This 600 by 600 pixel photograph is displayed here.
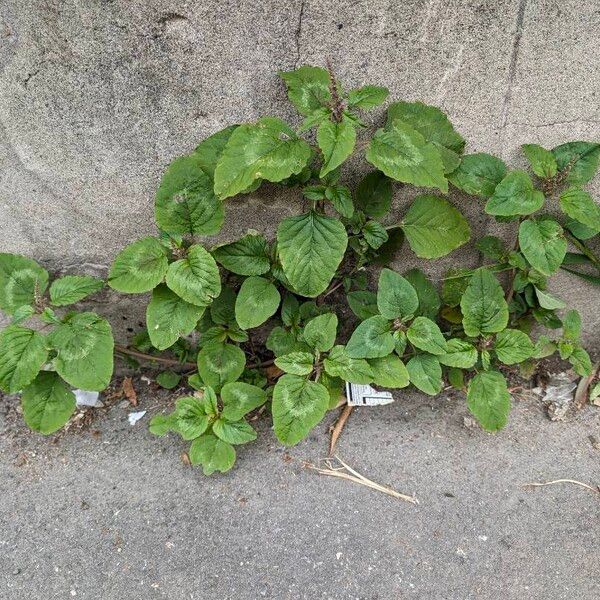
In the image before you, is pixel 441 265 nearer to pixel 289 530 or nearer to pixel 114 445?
pixel 289 530

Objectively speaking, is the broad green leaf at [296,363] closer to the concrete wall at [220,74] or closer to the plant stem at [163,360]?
the plant stem at [163,360]

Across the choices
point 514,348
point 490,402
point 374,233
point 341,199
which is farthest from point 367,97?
point 490,402

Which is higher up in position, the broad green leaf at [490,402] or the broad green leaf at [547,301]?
the broad green leaf at [547,301]

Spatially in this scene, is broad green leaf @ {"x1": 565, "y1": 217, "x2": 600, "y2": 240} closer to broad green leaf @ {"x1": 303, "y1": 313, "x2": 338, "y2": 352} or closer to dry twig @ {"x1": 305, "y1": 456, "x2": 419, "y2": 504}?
broad green leaf @ {"x1": 303, "y1": 313, "x2": 338, "y2": 352}

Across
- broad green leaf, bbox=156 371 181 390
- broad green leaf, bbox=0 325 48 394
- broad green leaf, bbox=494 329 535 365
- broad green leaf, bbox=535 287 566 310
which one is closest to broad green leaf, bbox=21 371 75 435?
broad green leaf, bbox=0 325 48 394

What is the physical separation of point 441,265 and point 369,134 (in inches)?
23.9

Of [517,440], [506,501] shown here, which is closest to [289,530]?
[506,501]

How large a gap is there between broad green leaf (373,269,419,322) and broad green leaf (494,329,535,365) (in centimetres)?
34

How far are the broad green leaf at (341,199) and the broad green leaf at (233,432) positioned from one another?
Result: 793 millimetres

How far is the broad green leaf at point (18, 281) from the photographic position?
199 cm

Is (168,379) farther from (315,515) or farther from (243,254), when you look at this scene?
(315,515)

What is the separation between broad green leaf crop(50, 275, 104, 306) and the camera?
6.34ft

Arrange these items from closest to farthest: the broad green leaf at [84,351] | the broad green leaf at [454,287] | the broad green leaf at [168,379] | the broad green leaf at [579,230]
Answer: the broad green leaf at [84,351] < the broad green leaf at [579,230] < the broad green leaf at [454,287] < the broad green leaf at [168,379]

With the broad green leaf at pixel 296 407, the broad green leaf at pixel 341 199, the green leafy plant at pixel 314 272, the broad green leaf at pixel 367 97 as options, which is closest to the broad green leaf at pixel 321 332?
the green leafy plant at pixel 314 272
